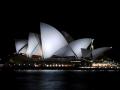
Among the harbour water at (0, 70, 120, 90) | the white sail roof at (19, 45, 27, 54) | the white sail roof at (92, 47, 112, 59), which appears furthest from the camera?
the white sail roof at (19, 45, 27, 54)

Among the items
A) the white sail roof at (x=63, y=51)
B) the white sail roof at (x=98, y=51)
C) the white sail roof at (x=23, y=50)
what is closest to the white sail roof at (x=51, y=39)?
the white sail roof at (x=63, y=51)

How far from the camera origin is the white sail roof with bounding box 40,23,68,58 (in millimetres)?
110125

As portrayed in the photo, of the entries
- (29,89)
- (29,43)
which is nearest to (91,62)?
(29,43)

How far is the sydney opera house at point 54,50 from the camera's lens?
11244 cm

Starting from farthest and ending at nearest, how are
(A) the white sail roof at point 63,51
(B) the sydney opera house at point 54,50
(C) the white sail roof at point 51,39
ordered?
(A) the white sail roof at point 63,51 → (B) the sydney opera house at point 54,50 → (C) the white sail roof at point 51,39

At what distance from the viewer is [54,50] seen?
11938cm

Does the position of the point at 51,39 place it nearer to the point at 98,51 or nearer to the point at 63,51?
the point at 63,51

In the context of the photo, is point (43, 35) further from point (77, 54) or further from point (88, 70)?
point (88, 70)

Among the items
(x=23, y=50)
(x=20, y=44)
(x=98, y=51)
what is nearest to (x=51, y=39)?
(x=98, y=51)

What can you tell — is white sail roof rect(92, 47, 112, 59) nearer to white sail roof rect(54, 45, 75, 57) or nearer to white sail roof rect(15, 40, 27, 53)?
white sail roof rect(54, 45, 75, 57)

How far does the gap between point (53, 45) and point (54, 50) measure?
4262 millimetres

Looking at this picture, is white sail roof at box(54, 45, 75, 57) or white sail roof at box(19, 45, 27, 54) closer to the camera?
white sail roof at box(54, 45, 75, 57)

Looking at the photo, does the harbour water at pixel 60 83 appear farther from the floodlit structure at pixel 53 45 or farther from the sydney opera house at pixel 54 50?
the sydney opera house at pixel 54 50

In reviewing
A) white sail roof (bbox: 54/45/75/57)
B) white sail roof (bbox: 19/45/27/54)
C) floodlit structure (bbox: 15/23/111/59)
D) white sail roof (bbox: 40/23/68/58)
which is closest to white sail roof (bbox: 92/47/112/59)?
floodlit structure (bbox: 15/23/111/59)
